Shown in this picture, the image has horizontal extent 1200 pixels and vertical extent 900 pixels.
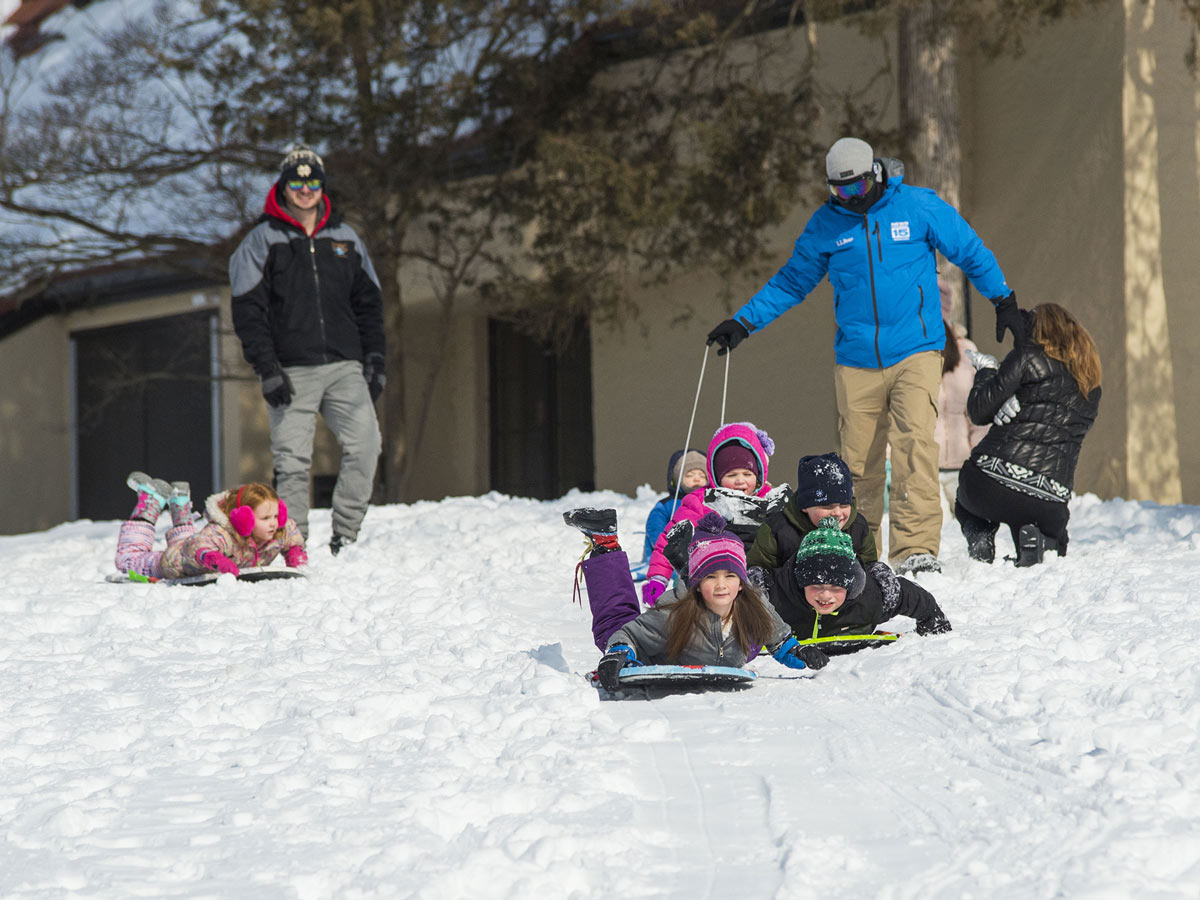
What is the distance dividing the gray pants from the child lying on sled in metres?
3.19

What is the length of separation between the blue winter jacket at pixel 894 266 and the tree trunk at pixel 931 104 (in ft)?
14.9

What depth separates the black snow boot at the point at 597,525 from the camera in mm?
4727

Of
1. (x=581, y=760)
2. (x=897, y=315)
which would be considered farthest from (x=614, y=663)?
(x=897, y=315)

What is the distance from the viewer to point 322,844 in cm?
306

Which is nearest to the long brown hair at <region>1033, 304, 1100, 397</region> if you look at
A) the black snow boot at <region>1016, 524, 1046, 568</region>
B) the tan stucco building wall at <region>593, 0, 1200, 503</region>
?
the black snow boot at <region>1016, 524, 1046, 568</region>

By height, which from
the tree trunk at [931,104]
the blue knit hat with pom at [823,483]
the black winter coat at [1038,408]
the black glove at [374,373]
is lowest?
the blue knit hat with pom at [823,483]

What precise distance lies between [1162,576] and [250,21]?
1045cm

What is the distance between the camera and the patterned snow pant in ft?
23.8

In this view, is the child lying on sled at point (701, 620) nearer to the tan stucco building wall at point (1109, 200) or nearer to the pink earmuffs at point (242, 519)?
the pink earmuffs at point (242, 519)

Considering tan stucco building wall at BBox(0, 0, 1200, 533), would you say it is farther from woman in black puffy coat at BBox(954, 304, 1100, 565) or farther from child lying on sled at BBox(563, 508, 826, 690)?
child lying on sled at BBox(563, 508, 826, 690)

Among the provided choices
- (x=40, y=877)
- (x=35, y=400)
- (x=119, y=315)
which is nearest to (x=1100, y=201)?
(x=40, y=877)

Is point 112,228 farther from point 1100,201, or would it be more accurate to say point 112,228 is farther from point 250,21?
point 1100,201

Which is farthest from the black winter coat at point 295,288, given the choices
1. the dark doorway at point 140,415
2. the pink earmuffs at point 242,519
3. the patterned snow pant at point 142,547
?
the dark doorway at point 140,415

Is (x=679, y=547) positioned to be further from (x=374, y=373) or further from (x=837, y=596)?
(x=374, y=373)
